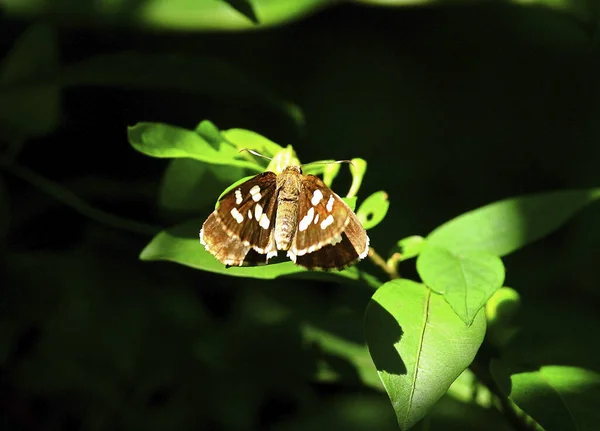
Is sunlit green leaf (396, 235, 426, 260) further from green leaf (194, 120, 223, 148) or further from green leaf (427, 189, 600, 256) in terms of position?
green leaf (194, 120, 223, 148)

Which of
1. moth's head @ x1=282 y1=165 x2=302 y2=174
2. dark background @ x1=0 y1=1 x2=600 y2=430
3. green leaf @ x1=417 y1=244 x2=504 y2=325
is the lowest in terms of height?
dark background @ x1=0 y1=1 x2=600 y2=430

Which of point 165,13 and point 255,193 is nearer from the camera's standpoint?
point 255,193

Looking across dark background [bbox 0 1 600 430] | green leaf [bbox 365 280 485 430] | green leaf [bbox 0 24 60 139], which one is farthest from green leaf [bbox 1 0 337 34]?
green leaf [bbox 365 280 485 430]

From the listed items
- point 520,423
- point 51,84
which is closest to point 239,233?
point 520,423

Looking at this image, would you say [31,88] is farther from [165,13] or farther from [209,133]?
[209,133]

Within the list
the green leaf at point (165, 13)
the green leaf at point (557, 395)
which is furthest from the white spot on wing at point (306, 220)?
the green leaf at point (165, 13)

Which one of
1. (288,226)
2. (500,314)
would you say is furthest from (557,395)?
(288,226)
